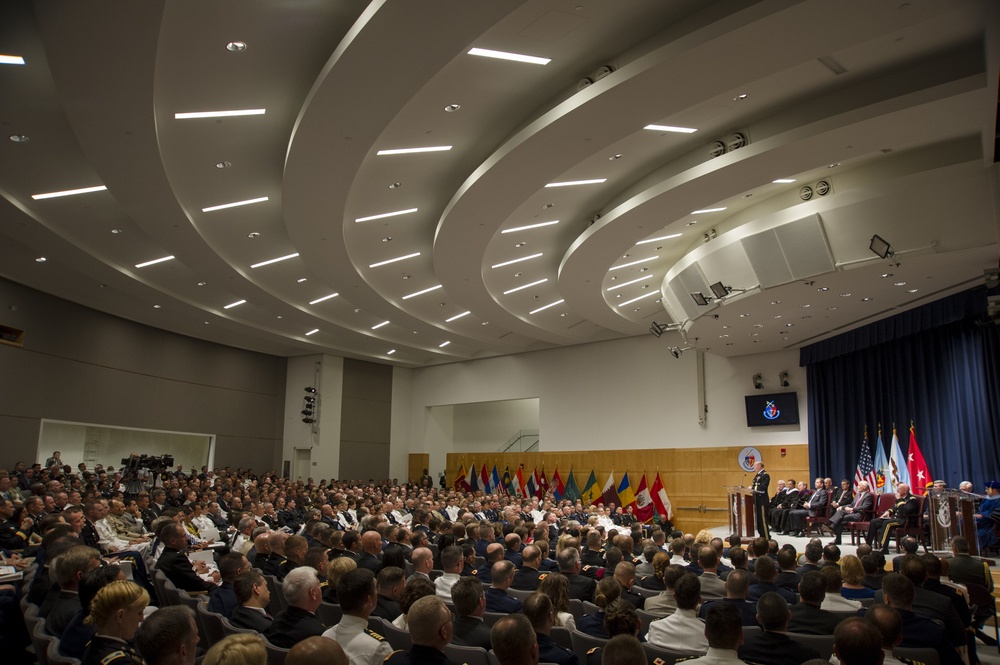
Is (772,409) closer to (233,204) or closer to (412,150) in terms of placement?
(412,150)

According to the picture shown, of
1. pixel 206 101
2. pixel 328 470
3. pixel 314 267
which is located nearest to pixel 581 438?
pixel 328 470

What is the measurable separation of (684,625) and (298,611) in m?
2.20

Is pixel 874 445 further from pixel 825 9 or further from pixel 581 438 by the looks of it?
pixel 825 9

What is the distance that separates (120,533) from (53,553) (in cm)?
619

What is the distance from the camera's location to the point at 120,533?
1044 centimetres

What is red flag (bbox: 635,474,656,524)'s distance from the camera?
65.0 feet

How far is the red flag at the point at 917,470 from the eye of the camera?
43.6ft

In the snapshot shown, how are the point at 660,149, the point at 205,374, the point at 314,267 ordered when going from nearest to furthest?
the point at 660,149
the point at 314,267
the point at 205,374

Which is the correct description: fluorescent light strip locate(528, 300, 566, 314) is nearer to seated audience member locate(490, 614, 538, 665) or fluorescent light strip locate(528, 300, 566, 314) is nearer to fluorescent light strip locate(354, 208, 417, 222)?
fluorescent light strip locate(354, 208, 417, 222)

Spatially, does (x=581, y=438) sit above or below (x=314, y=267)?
below

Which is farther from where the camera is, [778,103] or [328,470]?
[328,470]

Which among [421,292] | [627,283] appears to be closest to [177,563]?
[421,292]

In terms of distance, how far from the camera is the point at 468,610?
389cm

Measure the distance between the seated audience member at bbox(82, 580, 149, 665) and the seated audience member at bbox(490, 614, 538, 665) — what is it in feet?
4.98
